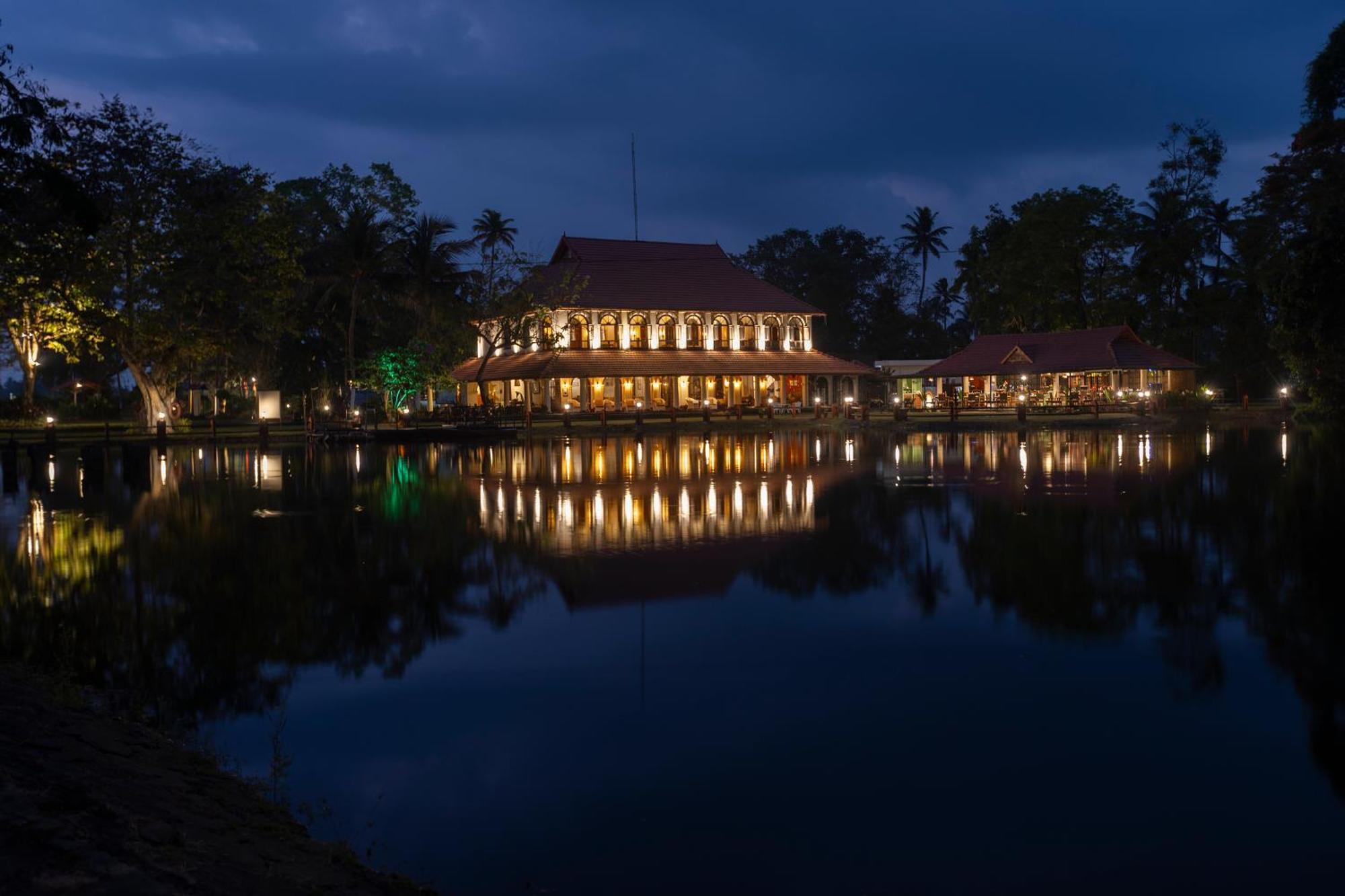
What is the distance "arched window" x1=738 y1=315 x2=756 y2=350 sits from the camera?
62844 millimetres

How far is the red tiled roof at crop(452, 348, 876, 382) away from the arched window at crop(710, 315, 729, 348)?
0.64 metres

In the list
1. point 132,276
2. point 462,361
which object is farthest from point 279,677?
point 462,361

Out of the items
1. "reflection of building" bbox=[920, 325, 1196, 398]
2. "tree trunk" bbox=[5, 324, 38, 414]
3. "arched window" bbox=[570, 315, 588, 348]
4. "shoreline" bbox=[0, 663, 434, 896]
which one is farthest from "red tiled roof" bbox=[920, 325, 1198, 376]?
"shoreline" bbox=[0, 663, 434, 896]

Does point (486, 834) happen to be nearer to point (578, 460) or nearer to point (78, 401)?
point (578, 460)

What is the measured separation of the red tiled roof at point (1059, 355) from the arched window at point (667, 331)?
1859cm

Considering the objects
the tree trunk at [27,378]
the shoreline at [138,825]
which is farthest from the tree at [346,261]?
the shoreline at [138,825]

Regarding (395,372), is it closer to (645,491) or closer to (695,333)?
(695,333)

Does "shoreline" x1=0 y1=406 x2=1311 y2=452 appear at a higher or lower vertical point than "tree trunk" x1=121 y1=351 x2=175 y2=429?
lower

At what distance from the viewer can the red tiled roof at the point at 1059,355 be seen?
62.3m

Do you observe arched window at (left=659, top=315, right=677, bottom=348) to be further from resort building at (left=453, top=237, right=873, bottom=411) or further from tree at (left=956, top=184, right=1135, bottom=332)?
tree at (left=956, top=184, right=1135, bottom=332)

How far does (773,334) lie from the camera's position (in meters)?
63.8

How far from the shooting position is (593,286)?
59.2m

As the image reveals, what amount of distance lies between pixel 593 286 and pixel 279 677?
51896 mm

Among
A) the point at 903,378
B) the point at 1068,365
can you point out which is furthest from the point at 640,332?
the point at 1068,365
